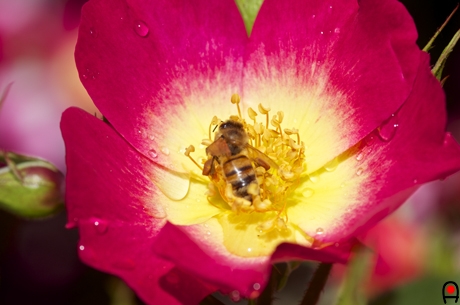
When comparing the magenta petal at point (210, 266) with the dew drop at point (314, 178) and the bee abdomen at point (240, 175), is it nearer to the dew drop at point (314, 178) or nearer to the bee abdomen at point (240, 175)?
the bee abdomen at point (240, 175)

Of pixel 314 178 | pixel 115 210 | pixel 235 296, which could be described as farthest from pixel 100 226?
pixel 314 178

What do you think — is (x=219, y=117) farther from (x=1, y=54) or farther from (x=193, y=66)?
(x=1, y=54)

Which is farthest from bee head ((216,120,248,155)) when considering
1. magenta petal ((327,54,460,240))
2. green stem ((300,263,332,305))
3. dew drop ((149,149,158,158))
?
green stem ((300,263,332,305))

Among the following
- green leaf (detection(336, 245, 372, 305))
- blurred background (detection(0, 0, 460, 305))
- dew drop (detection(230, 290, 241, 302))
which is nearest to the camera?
green leaf (detection(336, 245, 372, 305))

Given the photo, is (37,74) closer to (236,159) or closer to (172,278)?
(236,159)

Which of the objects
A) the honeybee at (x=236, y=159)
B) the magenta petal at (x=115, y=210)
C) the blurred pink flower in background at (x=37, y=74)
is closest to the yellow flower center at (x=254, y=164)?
the honeybee at (x=236, y=159)

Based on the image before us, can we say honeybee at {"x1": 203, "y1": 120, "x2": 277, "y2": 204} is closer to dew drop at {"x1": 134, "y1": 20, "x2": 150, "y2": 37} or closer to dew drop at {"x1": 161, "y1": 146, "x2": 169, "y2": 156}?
dew drop at {"x1": 161, "y1": 146, "x2": 169, "y2": 156}
